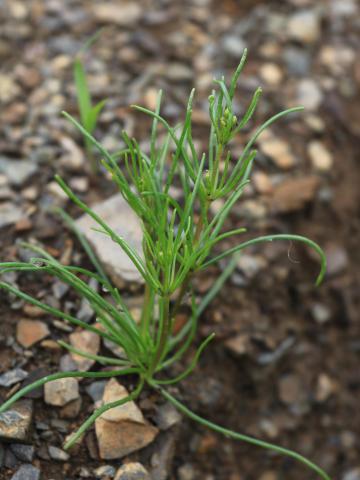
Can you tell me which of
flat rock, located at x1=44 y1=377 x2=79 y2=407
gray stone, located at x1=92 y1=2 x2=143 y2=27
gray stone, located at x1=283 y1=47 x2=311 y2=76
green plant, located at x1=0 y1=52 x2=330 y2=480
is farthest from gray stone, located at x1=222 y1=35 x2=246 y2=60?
flat rock, located at x1=44 y1=377 x2=79 y2=407

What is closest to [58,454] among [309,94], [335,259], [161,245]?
Result: [161,245]

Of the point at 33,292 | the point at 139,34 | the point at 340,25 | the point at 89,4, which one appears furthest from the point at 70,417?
the point at 340,25

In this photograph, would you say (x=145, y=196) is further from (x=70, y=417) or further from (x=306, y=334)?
(x=306, y=334)

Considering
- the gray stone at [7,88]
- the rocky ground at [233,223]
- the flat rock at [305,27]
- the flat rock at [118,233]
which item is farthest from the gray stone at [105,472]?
the flat rock at [305,27]

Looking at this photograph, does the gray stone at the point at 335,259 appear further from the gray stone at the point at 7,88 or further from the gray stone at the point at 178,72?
the gray stone at the point at 7,88

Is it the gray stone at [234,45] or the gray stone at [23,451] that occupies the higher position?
the gray stone at [234,45]

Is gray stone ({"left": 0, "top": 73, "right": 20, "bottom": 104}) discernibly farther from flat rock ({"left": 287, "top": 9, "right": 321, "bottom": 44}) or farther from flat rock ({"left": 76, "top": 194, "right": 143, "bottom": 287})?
flat rock ({"left": 287, "top": 9, "right": 321, "bottom": 44})

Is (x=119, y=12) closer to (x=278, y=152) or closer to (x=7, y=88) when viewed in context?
(x=7, y=88)
